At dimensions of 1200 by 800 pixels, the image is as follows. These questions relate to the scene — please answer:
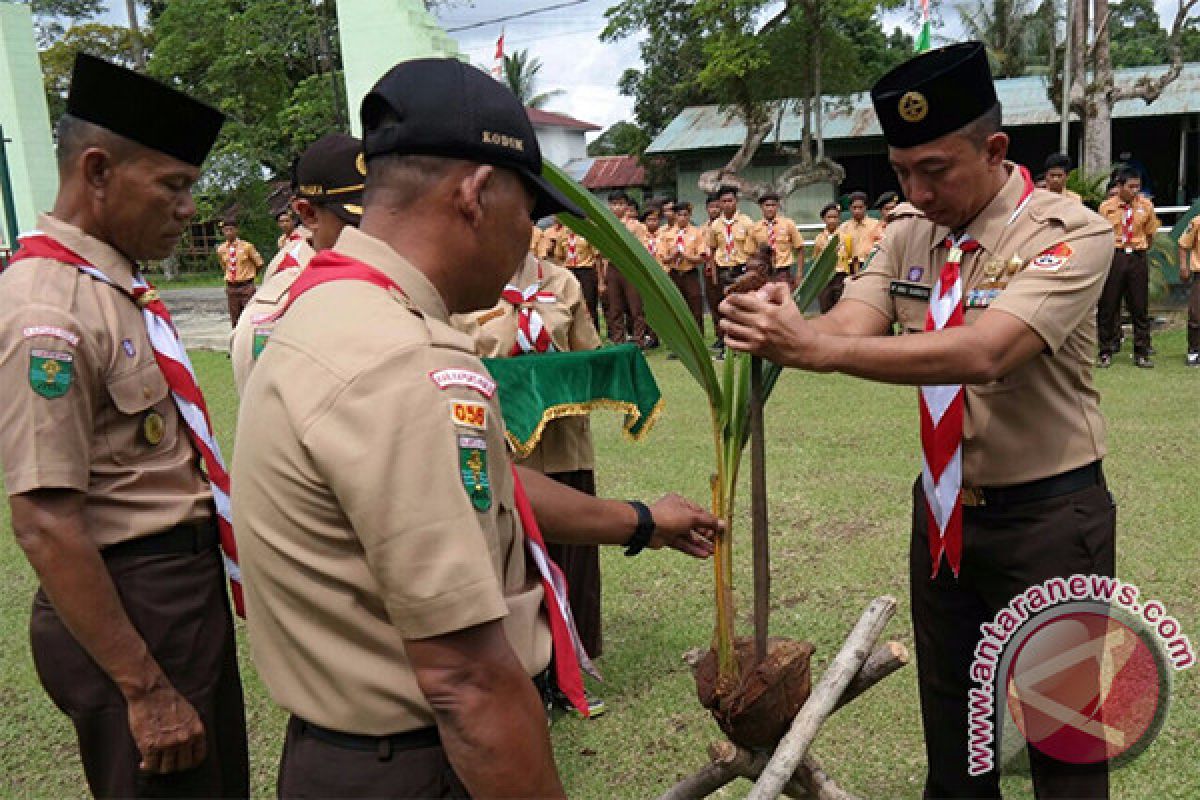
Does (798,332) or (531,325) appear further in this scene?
(531,325)

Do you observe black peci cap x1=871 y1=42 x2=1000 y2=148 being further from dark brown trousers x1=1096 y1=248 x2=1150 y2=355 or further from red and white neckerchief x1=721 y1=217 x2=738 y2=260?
red and white neckerchief x1=721 y1=217 x2=738 y2=260

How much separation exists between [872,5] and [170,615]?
22.9m

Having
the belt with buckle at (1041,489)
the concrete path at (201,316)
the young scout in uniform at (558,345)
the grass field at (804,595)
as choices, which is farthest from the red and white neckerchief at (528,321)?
the concrete path at (201,316)

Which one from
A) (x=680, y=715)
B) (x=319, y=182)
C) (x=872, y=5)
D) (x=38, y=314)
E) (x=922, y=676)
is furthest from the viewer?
(x=872, y=5)

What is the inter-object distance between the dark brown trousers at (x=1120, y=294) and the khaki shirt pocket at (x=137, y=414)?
1077cm

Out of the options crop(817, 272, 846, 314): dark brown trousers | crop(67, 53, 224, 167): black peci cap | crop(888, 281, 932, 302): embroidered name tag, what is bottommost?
crop(817, 272, 846, 314): dark brown trousers

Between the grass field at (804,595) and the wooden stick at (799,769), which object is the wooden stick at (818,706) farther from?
the grass field at (804,595)

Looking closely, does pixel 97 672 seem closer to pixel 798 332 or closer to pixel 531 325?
pixel 798 332

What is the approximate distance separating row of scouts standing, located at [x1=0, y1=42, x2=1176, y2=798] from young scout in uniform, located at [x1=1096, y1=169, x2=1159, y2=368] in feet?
30.5

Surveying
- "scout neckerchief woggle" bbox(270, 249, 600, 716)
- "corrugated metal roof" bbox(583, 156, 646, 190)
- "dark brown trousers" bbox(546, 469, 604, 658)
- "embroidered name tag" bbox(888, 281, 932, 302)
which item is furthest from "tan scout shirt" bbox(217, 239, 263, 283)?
"corrugated metal roof" bbox(583, 156, 646, 190)

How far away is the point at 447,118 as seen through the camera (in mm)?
1333

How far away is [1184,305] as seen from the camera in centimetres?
1388

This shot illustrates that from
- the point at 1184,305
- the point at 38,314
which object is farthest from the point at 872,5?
the point at 38,314

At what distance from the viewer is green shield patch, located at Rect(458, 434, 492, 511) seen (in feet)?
4.05
